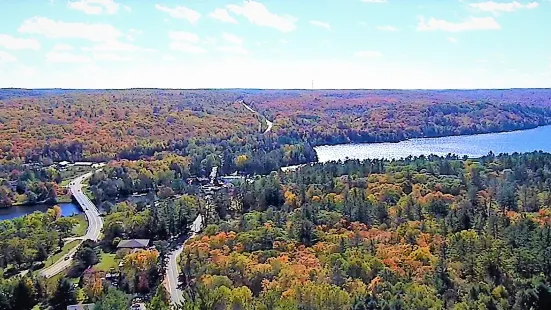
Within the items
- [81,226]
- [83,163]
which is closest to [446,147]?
[83,163]

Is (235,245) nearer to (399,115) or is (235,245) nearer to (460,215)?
(460,215)

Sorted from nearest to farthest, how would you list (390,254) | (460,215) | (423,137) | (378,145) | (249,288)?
(249,288) < (390,254) < (460,215) < (378,145) < (423,137)

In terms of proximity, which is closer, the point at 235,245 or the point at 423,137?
the point at 235,245

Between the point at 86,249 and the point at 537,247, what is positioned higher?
the point at 537,247

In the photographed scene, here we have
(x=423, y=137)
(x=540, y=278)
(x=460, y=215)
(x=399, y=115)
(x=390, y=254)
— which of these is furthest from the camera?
(x=399, y=115)

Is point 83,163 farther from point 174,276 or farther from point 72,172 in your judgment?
point 174,276

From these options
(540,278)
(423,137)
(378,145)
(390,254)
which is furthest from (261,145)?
(540,278)
